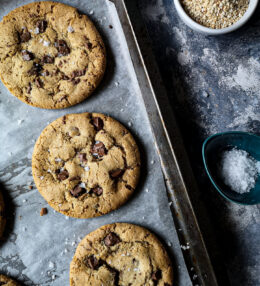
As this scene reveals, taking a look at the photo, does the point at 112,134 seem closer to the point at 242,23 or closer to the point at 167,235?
the point at 167,235

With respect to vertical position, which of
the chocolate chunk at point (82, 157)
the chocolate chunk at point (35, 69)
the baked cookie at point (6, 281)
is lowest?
the baked cookie at point (6, 281)

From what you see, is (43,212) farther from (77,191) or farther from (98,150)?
(98,150)

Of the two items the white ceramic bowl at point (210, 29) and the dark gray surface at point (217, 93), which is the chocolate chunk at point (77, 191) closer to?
the dark gray surface at point (217, 93)

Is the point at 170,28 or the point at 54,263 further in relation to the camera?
the point at 170,28

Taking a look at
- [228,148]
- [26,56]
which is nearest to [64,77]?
[26,56]

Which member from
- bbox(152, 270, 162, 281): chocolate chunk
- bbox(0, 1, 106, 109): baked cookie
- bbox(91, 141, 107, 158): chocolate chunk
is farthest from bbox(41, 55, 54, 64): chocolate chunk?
bbox(152, 270, 162, 281): chocolate chunk


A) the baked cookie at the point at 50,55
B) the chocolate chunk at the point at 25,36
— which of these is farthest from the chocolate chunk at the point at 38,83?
the chocolate chunk at the point at 25,36

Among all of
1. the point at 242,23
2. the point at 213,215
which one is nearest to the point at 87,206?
the point at 213,215
